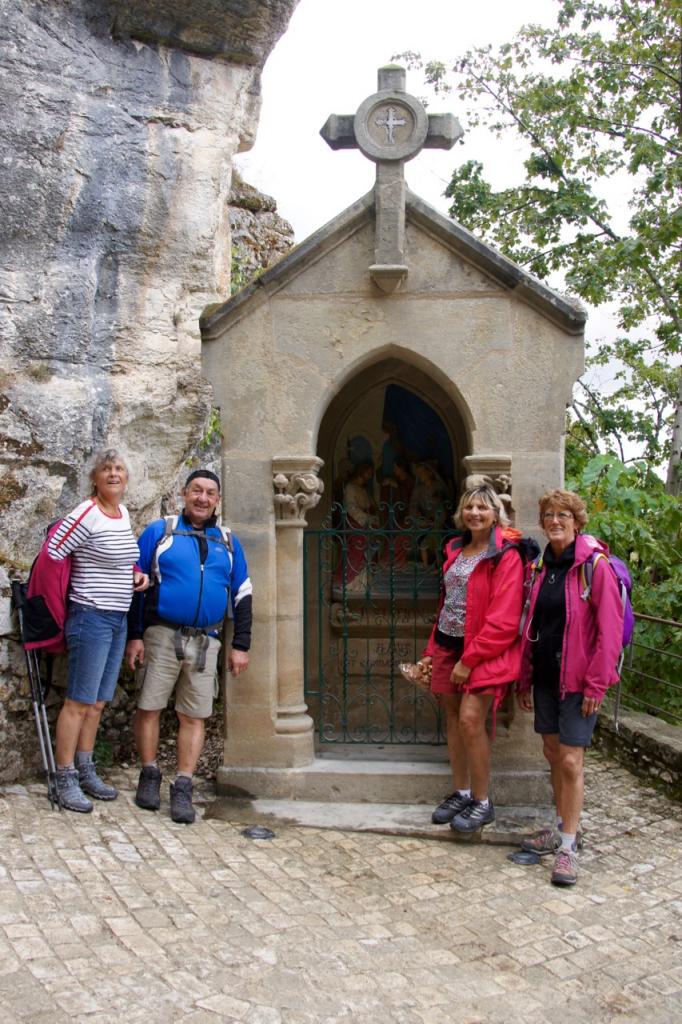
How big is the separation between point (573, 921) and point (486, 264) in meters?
3.32

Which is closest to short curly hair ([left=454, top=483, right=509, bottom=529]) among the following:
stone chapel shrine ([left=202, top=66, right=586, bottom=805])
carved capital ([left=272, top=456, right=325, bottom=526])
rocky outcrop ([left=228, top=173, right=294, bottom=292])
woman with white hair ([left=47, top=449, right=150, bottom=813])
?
stone chapel shrine ([left=202, top=66, right=586, bottom=805])

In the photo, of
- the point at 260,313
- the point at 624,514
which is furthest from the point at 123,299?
the point at 624,514

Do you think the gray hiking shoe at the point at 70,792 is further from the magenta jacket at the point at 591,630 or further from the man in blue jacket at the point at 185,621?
the magenta jacket at the point at 591,630

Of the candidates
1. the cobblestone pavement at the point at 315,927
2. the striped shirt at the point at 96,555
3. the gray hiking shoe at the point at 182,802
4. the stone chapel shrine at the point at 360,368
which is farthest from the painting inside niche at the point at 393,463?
the cobblestone pavement at the point at 315,927

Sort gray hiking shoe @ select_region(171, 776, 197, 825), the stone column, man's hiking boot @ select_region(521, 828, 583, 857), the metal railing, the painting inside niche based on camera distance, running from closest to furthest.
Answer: man's hiking boot @ select_region(521, 828, 583, 857) < gray hiking shoe @ select_region(171, 776, 197, 825) < the stone column < the painting inside niche < the metal railing

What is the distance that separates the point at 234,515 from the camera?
17.8 feet

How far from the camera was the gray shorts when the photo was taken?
16.9ft

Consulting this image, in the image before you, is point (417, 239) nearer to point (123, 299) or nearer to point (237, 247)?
point (123, 299)

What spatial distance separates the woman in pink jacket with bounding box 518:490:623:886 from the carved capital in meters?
1.35

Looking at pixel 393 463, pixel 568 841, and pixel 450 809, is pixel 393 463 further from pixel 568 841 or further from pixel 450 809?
pixel 568 841

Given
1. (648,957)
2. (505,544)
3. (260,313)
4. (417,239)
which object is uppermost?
(417,239)

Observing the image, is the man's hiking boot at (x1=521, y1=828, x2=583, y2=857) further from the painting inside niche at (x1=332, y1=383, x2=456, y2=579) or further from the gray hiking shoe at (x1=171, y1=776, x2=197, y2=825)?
the painting inside niche at (x1=332, y1=383, x2=456, y2=579)

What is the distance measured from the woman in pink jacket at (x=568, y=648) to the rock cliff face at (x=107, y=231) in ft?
10.0

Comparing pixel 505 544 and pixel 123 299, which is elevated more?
pixel 123 299
